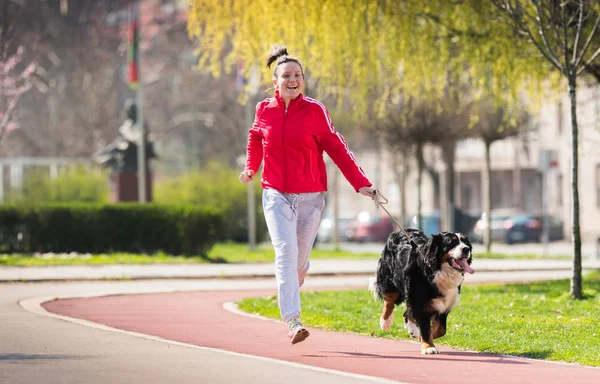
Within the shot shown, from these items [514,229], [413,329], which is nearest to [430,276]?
[413,329]

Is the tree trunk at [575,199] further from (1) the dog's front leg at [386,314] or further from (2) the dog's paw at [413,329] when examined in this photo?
(2) the dog's paw at [413,329]

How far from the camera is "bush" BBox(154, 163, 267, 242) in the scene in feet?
120

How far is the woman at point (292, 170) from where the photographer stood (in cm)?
996

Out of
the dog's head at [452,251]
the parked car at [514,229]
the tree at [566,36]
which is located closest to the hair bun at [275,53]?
the dog's head at [452,251]

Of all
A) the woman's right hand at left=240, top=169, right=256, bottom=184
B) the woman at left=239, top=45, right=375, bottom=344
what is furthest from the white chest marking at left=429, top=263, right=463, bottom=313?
the woman's right hand at left=240, top=169, right=256, bottom=184

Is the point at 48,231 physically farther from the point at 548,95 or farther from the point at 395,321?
the point at 395,321

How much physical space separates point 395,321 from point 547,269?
42.6ft

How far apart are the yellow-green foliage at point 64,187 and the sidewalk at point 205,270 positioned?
10091 millimetres

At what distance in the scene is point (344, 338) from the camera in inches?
443

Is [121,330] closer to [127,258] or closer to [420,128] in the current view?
[127,258]

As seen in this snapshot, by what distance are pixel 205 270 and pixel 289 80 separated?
13.8 metres

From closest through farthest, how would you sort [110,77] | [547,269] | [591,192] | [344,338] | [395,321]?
[344,338]
[395,321]
[547,269]
[110,77]
[591,192]

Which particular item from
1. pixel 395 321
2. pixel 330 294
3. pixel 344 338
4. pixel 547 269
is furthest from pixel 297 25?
pixel 547 269

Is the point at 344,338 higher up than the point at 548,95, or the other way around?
the point at 548,95
